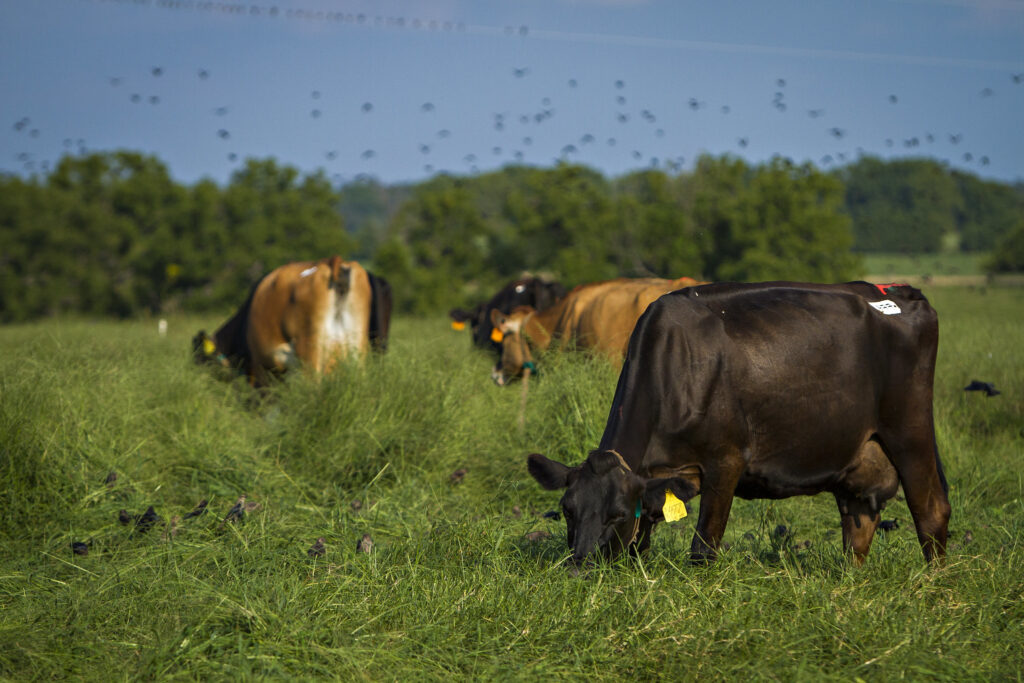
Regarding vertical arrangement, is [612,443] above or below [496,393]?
above

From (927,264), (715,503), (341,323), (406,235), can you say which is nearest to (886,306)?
(715,503)

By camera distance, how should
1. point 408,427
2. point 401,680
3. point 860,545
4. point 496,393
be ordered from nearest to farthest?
point 401,680 → point 860,545 → point 408,427 → point 496,393

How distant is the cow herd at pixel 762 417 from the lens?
4230 millimetres

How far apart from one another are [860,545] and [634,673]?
2.27m

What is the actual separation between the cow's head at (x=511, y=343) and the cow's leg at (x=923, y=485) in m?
4.75

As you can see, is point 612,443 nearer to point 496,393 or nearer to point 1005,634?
point 1005,634

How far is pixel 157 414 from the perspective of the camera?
7.04 metres

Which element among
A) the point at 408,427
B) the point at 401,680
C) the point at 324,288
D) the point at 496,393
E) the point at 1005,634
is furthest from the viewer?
the point at 324,288

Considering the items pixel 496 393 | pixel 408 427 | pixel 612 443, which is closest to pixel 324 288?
pixel 496 393

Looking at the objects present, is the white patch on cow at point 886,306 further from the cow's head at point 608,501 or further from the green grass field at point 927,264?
the green grass field at point 927,264

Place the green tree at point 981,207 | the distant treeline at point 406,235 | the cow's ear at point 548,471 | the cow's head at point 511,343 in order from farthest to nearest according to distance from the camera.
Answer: the green tree at point 981,207
the distant treeline at point 406,235
the cow's head at point 511,343
the cow's ear at point 548,471

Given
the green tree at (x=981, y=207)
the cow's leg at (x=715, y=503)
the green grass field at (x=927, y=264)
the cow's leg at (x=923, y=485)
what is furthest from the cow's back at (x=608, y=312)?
the green tree at (x=981, y=207)

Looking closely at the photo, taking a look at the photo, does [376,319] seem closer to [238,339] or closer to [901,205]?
[238,339]

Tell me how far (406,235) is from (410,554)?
3046 cm
